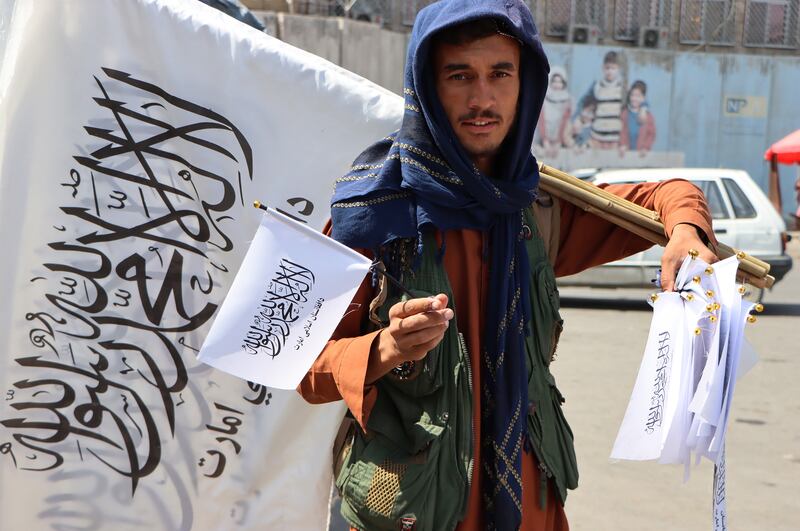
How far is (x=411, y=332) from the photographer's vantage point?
156 cm

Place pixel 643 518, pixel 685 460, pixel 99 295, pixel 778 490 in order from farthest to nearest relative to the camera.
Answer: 1. pixel 778 490
2. pixel 643 518
3. pixel 99 295
4. pixel 685 460

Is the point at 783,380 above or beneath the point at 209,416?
beneath

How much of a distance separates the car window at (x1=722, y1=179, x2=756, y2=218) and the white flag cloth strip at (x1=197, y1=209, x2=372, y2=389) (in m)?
9.42

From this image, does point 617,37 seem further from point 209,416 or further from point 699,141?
point 209,416

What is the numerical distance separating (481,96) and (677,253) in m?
0.48

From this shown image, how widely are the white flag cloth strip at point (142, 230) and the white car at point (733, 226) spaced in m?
7.77

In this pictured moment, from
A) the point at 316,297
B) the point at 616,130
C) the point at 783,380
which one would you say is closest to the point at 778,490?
the point at 783,380

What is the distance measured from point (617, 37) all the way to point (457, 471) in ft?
63.1

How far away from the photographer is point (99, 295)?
2.68 meters

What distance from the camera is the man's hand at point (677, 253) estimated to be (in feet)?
6.07

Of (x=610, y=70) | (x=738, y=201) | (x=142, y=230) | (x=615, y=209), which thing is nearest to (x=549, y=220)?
(x=615, y=209)

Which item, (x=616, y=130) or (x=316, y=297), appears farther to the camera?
(x=616, y=130)

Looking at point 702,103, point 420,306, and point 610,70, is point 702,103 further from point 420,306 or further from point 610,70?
point 420,306

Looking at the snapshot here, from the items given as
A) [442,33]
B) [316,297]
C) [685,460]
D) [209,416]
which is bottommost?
[209,416]
